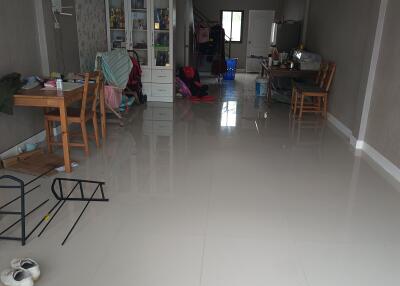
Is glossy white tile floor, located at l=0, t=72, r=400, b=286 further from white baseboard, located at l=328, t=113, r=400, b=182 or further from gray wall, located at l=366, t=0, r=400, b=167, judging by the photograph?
gray wall, located at l=366, t=0, r=400, b=167

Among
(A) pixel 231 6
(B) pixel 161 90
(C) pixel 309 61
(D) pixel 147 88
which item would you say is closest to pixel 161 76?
(B) pixel 161 90

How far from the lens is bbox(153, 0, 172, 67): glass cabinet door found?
6.29 metres

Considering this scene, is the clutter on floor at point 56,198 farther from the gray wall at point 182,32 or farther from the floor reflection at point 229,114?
the gray wall at point 182,32

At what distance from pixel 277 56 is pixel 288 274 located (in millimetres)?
5899

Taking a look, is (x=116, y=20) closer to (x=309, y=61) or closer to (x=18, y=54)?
(x=18, y=54)

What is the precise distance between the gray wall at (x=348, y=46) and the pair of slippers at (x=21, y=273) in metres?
3.88

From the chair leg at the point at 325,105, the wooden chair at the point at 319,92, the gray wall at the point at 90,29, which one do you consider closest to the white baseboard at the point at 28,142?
the gray wall at the point at 90,29

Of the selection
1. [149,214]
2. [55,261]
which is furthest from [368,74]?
[55,261]

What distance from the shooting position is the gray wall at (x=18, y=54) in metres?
3.45

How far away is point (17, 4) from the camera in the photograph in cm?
363

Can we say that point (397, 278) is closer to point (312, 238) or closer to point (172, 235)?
point (312, 238)

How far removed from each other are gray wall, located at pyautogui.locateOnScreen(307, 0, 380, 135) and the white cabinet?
9.11 ft

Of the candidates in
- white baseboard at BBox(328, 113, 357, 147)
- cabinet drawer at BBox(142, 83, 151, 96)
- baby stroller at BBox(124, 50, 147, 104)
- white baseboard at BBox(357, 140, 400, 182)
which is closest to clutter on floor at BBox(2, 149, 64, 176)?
baby stroller at BBox(124, 50, 147, 104)

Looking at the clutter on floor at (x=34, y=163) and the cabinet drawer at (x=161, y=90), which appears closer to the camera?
the clutter on floor at (x=34, y=163)
